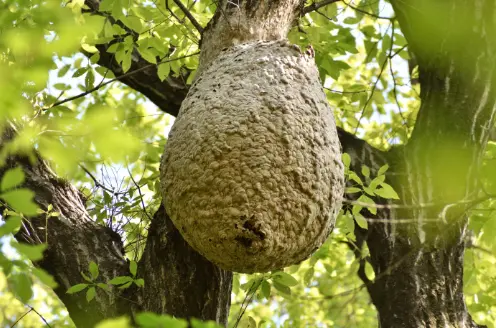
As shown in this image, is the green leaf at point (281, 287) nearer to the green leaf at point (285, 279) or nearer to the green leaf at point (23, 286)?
the green leaf at point (285, 279)

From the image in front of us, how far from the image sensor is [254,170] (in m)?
1.52

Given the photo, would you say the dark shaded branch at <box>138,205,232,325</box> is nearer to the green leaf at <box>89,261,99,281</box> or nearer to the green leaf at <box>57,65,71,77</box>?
the green leaf at <box>89,261,99,281</box>

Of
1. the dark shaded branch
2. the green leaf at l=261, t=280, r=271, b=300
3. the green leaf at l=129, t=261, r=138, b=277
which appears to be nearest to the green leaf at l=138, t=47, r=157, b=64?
the dark shaded branch

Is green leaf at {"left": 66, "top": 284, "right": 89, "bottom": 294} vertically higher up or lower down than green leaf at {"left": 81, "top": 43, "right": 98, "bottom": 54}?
lower down

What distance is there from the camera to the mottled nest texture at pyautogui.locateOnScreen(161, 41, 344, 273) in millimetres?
1511

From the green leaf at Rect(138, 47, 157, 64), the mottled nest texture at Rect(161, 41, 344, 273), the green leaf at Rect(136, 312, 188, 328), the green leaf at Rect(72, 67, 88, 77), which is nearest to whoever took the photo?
the green leaf at Rect(136, 312, 188, 328)

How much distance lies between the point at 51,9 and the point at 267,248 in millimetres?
748

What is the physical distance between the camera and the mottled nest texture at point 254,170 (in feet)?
4.96

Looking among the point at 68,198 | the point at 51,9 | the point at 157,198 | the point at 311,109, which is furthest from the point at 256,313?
the point at 51,9

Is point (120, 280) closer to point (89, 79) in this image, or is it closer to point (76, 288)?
point (76, 288)

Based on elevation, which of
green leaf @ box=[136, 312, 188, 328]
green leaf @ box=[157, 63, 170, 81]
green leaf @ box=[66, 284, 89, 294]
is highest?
green leaf @ box=[157, 63, 170, 81]

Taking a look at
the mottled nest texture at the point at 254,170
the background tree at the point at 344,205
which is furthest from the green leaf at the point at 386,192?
the mottled nest texture at the point at 254,170

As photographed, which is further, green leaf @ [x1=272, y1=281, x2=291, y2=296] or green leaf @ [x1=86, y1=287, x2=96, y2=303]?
green leaf @ [x1=272, y1=281, x2=291, y2=296]

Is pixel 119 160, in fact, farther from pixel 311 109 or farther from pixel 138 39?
pixel 138 39
